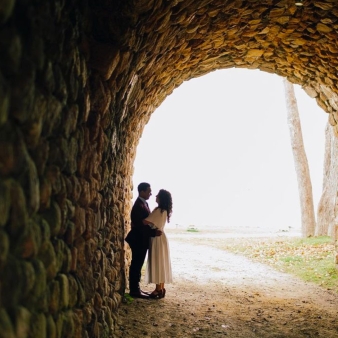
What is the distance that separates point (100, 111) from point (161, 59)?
1.65 metres

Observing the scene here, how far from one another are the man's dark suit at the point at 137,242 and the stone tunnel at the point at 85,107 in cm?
58

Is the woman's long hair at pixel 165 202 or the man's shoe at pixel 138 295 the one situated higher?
the woman's long hair at pixel 165 202

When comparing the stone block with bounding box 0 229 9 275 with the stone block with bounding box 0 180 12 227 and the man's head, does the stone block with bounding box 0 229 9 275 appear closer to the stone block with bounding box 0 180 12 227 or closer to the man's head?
the stone block with bounding box 0 180 12 227

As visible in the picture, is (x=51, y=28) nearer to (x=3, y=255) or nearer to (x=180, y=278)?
(x=3, y=255)

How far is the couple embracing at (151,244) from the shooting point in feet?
17.4

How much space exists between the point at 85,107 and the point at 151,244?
3.10 meters

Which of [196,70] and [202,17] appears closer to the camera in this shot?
[202,17]

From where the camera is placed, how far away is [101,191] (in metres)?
3.51

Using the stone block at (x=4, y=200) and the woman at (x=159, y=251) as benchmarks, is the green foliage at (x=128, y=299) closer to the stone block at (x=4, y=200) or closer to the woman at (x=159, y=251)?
the woman at (x=159, y=251)

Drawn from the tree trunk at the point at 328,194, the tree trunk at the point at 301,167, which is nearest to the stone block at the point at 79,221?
the tree trunk at the point at 328,194

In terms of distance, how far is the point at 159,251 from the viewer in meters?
5.35

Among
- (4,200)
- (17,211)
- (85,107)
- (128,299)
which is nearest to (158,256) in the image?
(128,299)

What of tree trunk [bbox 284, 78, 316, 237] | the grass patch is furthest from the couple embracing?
tree trunk [bbox 284, 78, 316, 237]

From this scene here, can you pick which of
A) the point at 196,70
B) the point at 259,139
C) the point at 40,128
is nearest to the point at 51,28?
the point at 40,128
